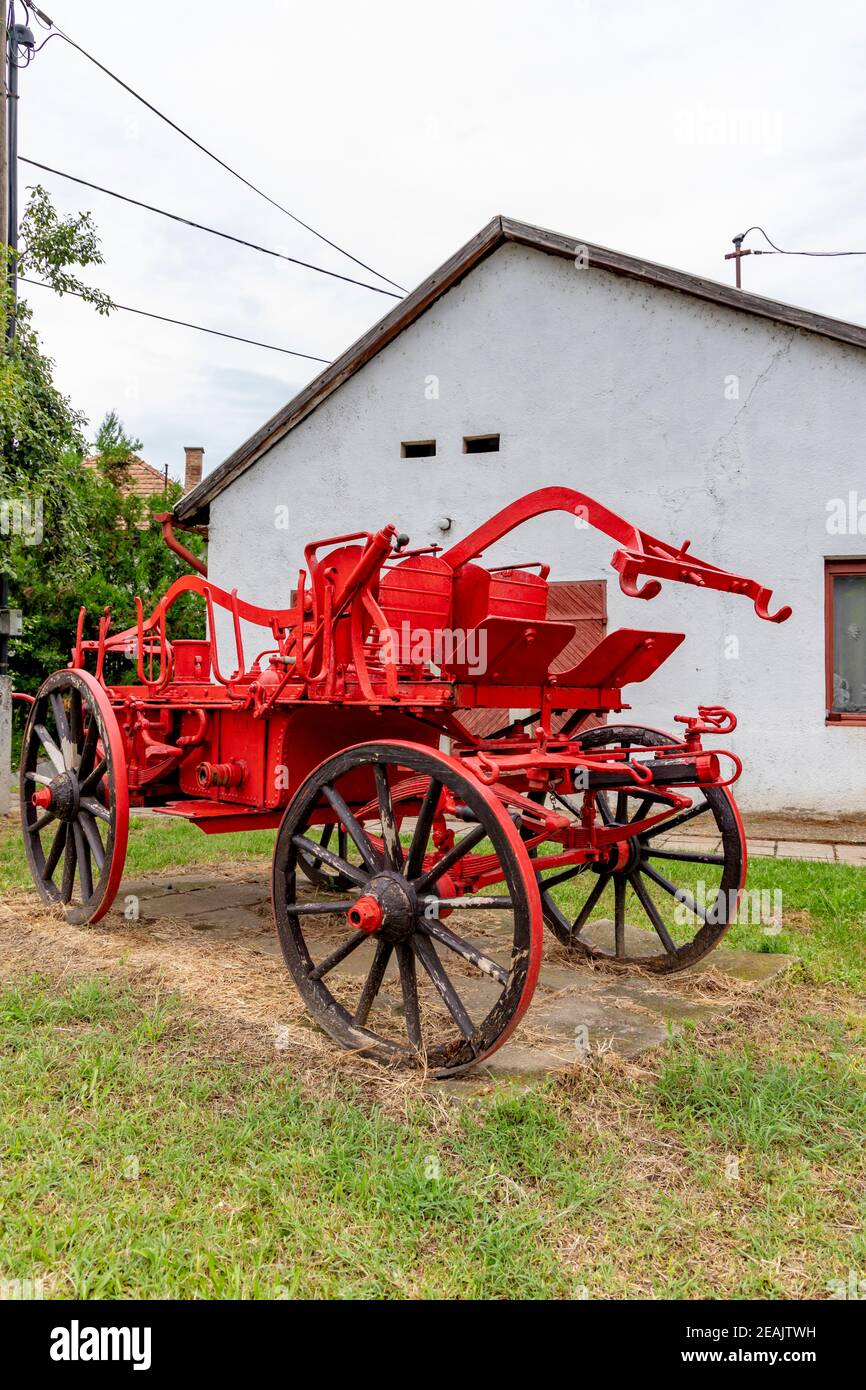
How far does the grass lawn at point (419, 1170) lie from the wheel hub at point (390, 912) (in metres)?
0.48

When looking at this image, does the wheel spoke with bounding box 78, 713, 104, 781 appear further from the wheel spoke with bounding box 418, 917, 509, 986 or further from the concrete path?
the concrete path

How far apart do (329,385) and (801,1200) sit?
9.66 meters

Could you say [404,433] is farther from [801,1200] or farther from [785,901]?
[801,1200]

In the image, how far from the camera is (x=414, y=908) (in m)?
3.35

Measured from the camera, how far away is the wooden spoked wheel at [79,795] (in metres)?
4.87

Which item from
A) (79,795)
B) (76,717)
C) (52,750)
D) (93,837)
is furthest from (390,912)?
(52,750)

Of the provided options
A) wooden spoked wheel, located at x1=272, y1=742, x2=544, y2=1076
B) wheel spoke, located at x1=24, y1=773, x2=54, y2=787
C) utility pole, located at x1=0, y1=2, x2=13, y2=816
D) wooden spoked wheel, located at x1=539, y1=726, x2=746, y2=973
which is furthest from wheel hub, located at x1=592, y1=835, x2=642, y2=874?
utility pole, located at x1=0, y1=2, x2=13, y2=816

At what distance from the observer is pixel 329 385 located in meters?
10.9

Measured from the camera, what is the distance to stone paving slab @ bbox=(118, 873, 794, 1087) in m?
3.62

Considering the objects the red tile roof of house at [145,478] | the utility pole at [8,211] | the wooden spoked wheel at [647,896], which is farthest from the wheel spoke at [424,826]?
the red tile roof of house at [145,478]

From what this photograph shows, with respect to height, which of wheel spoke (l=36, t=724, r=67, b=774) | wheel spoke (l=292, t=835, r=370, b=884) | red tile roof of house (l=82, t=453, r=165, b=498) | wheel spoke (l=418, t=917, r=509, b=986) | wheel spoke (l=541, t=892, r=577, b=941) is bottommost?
wheel spoke (l=541, t=892, r=577, b=941)

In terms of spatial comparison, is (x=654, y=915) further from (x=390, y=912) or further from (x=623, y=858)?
(x=390, y=912)

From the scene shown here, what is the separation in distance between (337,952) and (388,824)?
0.52m

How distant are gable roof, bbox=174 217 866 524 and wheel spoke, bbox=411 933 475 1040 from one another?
288 inches
